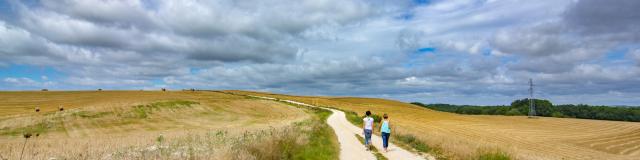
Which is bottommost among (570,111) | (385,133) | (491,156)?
(491,156)

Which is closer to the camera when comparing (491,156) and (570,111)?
(491,156)

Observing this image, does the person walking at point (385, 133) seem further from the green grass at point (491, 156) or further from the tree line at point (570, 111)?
the tree line at point (570, 111)

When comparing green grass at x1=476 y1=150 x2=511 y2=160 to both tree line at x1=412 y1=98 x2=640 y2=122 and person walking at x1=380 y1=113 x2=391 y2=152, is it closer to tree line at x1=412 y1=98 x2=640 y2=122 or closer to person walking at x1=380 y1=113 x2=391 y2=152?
person walking at x1=380 y1=113 x2=391 y2=152

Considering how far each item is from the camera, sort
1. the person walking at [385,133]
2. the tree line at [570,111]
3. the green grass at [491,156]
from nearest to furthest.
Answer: the green grass at [491,156], the person walking at [385,133], the tree line at [570,111]

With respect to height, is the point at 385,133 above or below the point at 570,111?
below

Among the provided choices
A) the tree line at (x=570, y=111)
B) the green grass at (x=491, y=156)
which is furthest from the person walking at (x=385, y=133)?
the tree line at (x=570, y=111)

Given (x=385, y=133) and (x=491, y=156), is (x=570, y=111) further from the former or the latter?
(x=491, y=156)

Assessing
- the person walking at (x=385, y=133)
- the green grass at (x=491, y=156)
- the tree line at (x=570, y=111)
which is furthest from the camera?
the tree line at (x=570, y=111)

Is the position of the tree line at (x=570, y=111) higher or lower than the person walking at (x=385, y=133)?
higher

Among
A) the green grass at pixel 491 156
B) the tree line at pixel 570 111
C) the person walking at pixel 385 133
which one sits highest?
the tree line at pixel 570 111

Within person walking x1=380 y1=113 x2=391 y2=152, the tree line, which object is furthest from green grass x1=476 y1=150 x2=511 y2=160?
the tree line

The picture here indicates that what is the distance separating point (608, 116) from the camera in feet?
416

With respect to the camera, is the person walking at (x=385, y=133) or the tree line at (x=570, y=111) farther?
the tree line at (x=570, y=111)

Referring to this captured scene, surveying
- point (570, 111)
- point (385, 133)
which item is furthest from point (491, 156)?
point (570, 111)
